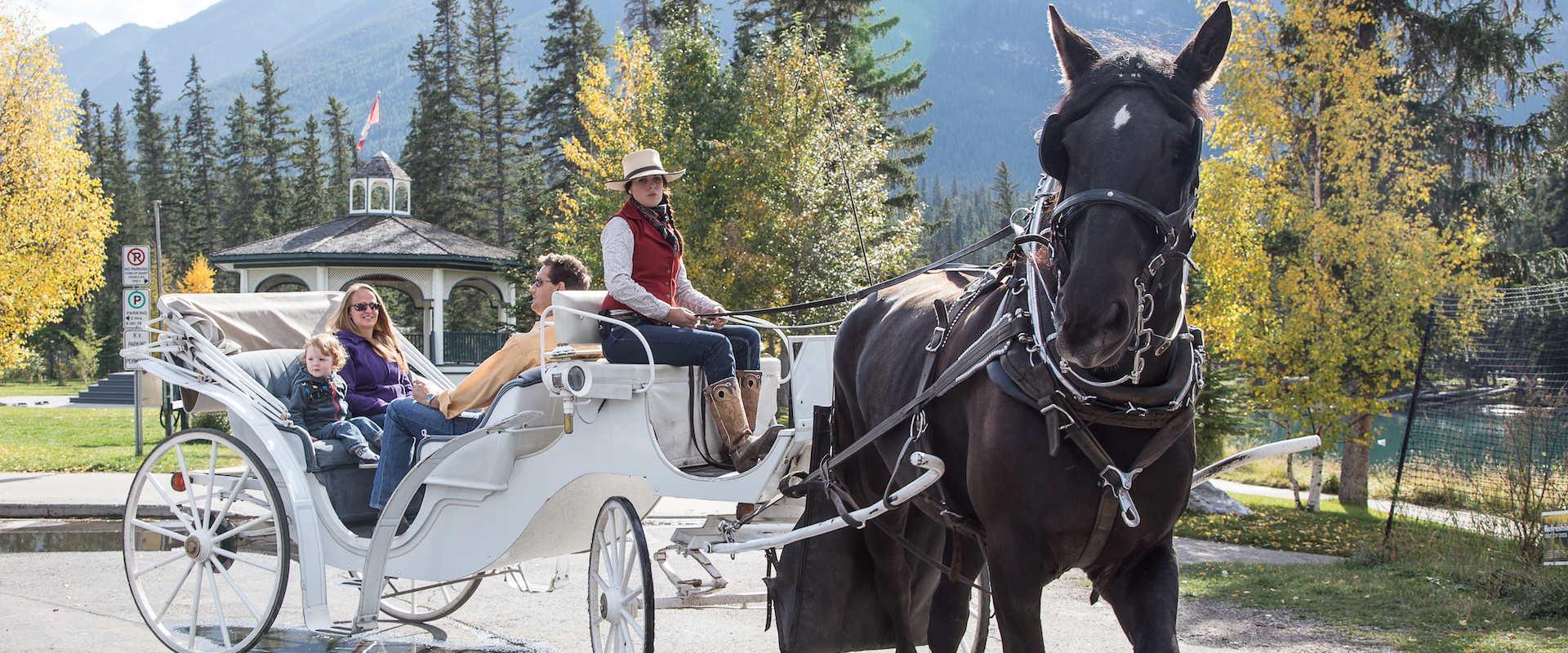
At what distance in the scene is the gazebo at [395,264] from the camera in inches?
1104

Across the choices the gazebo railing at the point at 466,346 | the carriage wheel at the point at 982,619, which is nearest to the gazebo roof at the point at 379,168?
the gazebo railing at the point at 466,346

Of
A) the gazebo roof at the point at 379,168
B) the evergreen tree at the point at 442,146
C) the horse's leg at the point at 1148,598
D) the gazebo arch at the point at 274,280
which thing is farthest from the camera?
the evergreen tree at the point at 442,146

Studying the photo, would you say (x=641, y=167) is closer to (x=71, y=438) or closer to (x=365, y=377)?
(x=365, y=377)

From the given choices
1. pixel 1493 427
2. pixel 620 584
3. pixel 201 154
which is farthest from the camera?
pixel 201 154

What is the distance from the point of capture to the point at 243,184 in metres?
63.6

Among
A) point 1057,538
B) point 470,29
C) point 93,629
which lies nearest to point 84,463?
point 93,629

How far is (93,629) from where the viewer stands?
6.03m

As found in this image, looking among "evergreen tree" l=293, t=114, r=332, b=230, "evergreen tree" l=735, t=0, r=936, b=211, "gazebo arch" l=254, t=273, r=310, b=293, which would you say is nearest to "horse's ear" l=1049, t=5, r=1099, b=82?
"evergreen tree" l=735, t=0, r=936, b=211

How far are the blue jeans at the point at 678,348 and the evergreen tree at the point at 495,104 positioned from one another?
51.0 metres

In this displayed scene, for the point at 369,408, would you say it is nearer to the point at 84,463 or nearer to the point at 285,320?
the point at 285,320

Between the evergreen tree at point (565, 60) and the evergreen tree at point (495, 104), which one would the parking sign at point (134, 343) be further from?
the evergreen tree at point (495, 104)

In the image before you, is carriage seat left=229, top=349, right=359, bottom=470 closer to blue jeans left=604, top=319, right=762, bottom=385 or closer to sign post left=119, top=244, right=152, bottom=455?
blue jeans left=604, top=319, right=762, bottom=385

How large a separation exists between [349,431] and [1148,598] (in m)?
4.74

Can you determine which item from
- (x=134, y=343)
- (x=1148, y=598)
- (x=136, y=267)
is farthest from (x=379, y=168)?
(x=1148, y=598)
